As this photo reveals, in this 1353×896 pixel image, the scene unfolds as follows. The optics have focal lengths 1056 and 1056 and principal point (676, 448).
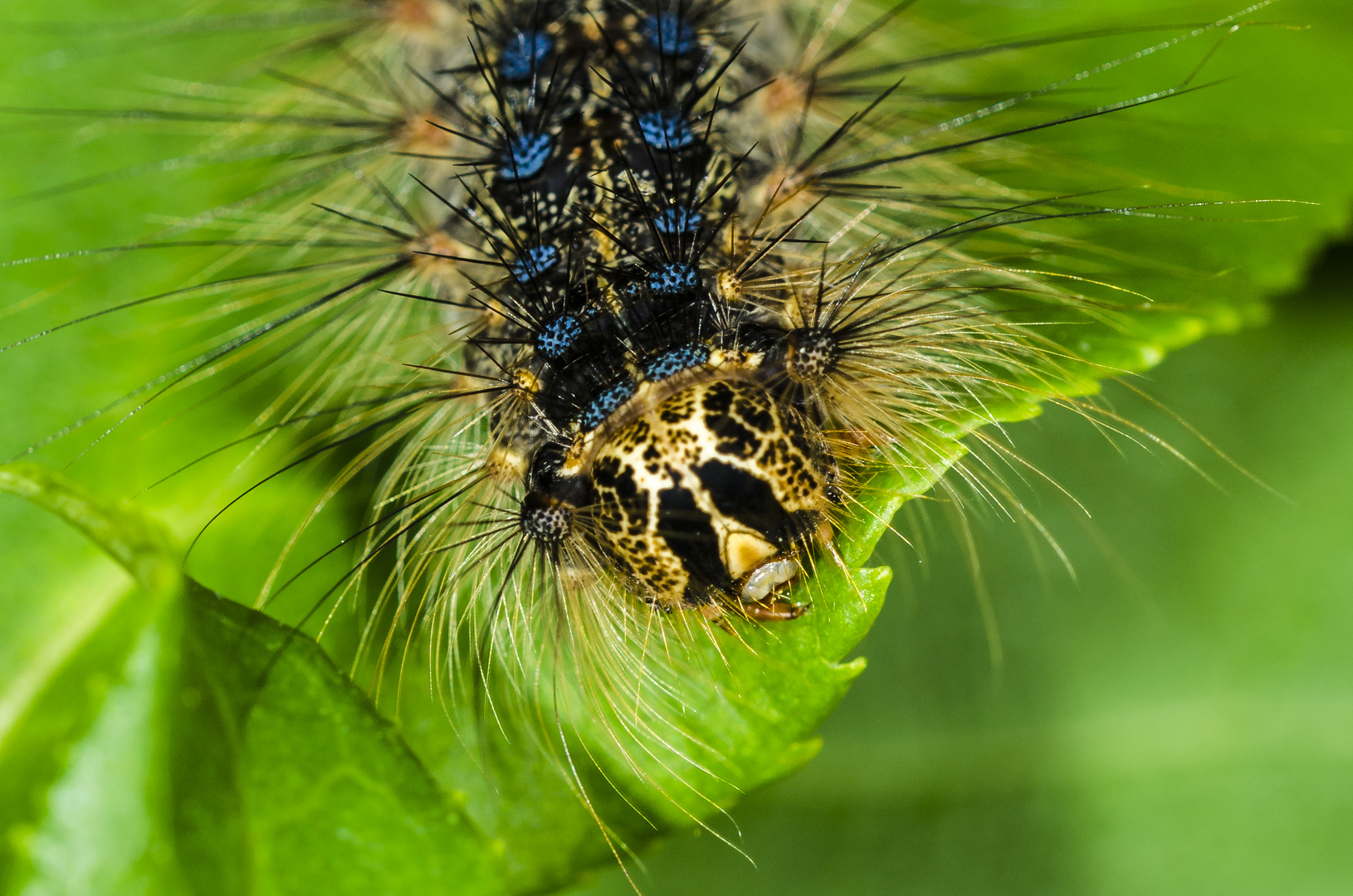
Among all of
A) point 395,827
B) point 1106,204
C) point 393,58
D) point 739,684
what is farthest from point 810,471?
point 393,58

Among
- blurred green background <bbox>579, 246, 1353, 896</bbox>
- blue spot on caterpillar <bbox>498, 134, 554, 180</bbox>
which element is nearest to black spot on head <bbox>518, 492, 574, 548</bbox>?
blue spot on caterpillar <bbox>498, 134, 554, 180</bbox>

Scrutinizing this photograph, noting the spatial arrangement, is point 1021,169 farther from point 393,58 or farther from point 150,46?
point 150,46

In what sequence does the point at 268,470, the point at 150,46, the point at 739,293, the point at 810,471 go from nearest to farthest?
the point at 810,471, the point at 739,293, the point at 268,470, the point at 150,46

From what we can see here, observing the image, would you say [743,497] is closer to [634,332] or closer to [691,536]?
[691,536]

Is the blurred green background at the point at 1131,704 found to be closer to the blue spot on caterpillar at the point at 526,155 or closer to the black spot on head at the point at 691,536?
the black spot on head at the point at 691,536

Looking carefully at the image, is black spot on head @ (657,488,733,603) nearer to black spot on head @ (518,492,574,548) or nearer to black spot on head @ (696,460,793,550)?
black spot on head @ (696,460,793,550)

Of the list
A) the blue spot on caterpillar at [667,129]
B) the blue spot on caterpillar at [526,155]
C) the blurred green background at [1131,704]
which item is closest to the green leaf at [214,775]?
the blue spot on caterpillar at [526,155]

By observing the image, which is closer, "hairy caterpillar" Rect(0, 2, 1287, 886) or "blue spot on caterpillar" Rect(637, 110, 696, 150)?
"hairy caterpillar" Rect(0, 2, 1287, 886)
